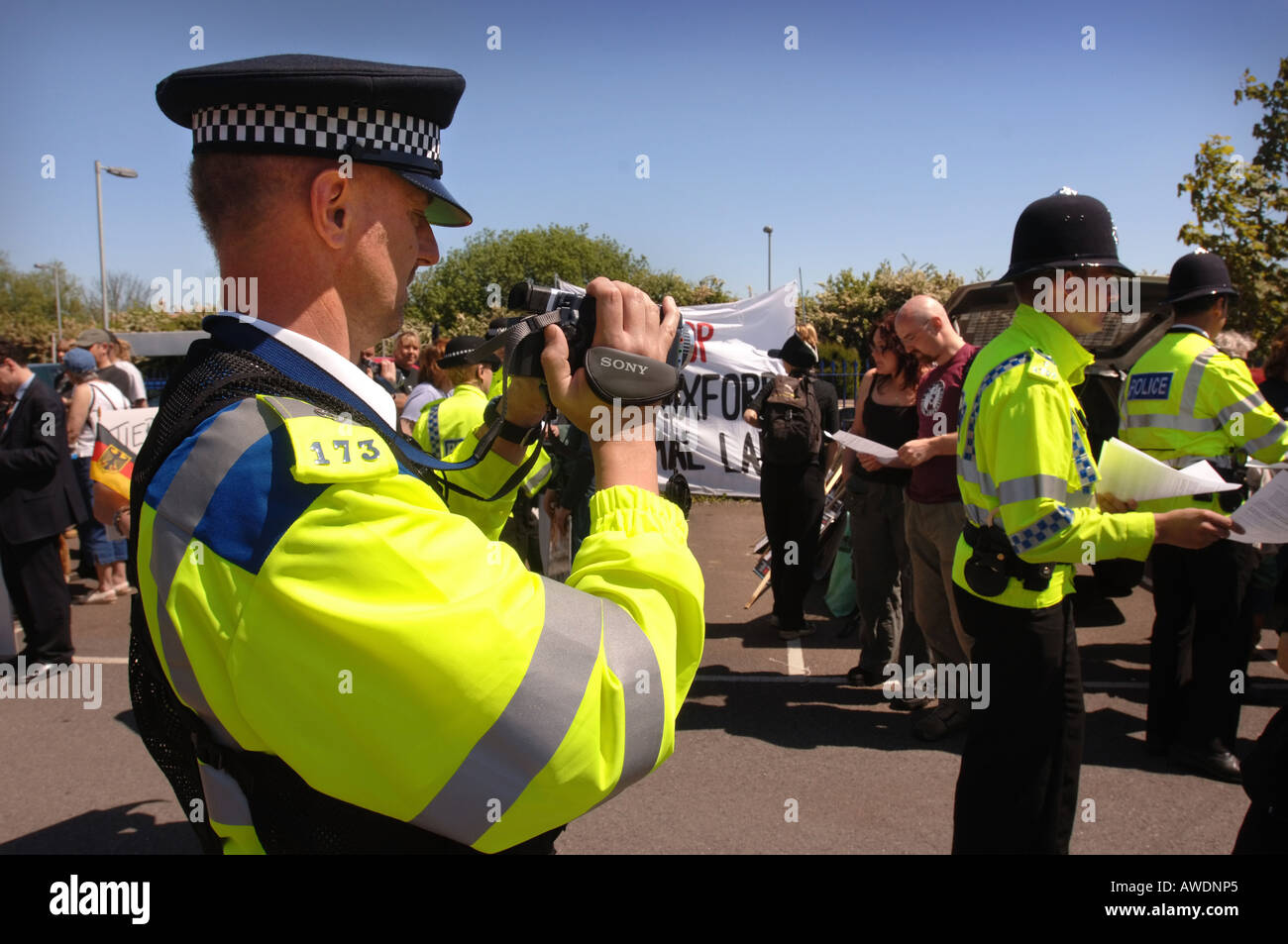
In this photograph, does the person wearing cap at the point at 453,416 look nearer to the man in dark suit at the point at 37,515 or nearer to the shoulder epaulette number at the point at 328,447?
the man in dark suit at the point at 37,515

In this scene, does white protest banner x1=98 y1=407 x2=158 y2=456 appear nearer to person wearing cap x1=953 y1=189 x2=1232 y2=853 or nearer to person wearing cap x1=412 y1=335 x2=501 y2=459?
person wearing cap x1=412 y1=335 x2=501 y2=459

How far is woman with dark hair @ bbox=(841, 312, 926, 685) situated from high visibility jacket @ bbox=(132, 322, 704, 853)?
14.8 ft

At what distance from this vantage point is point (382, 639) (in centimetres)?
Answer: 89

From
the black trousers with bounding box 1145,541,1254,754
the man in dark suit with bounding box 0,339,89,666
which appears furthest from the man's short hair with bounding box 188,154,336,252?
the man in dark suit with bounding box 0,339,89,666

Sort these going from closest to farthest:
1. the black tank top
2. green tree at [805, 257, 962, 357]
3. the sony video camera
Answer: the sony video camera < the black tank top < green tree at [805, 257, 962, 357]

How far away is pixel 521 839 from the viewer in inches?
40.5

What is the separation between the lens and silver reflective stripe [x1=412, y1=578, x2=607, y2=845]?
0.94 meters

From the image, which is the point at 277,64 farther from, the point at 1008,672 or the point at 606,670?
the point at 1008,672

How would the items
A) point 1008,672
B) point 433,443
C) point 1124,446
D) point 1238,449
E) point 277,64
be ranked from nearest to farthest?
point 277,64 < point 1008,672 < point 1124,446 < point 1238,449 < point 433,443

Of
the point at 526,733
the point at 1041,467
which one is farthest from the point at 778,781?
the point at 526,733

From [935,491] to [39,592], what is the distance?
215 inches

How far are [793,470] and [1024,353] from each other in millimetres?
3822

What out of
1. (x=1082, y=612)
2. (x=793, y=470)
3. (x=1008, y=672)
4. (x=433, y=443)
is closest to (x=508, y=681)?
(x=1008, y=672)

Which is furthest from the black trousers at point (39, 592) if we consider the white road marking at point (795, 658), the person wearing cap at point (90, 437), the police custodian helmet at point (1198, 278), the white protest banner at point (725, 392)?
the white protest banner at point (725, 392)
